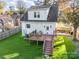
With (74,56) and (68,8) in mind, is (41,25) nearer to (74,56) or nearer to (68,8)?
(68,8)

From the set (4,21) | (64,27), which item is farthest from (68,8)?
(4,21)

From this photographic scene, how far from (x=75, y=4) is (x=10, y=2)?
156 feet

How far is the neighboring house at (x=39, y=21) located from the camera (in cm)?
3088

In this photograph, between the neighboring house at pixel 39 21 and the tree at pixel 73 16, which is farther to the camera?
the neighboring house at pixel 39 21

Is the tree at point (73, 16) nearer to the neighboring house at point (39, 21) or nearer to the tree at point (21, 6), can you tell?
the neighboring house at point (39, 21)

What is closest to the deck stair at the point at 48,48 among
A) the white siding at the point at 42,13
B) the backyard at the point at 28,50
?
the backyard at the point at 28,50

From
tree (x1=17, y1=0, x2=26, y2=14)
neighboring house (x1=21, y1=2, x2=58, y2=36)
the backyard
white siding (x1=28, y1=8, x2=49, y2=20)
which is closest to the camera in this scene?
the backyard

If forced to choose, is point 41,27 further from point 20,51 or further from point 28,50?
point 20,51

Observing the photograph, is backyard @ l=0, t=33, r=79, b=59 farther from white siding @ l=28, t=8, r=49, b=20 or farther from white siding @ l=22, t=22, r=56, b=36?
white siding @ l=28, t=8, r=49, b=20

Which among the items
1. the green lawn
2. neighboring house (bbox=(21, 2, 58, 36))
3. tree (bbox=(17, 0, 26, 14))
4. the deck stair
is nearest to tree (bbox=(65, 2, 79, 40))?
neighboring house (bbox=(21, 2, 58, 36))

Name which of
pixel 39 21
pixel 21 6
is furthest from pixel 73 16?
pixel 21 6

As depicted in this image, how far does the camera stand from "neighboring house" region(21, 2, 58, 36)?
30.9 meters

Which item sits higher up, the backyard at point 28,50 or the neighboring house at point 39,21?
the neighboring house at point 39,21

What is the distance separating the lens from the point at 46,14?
3062 cm
